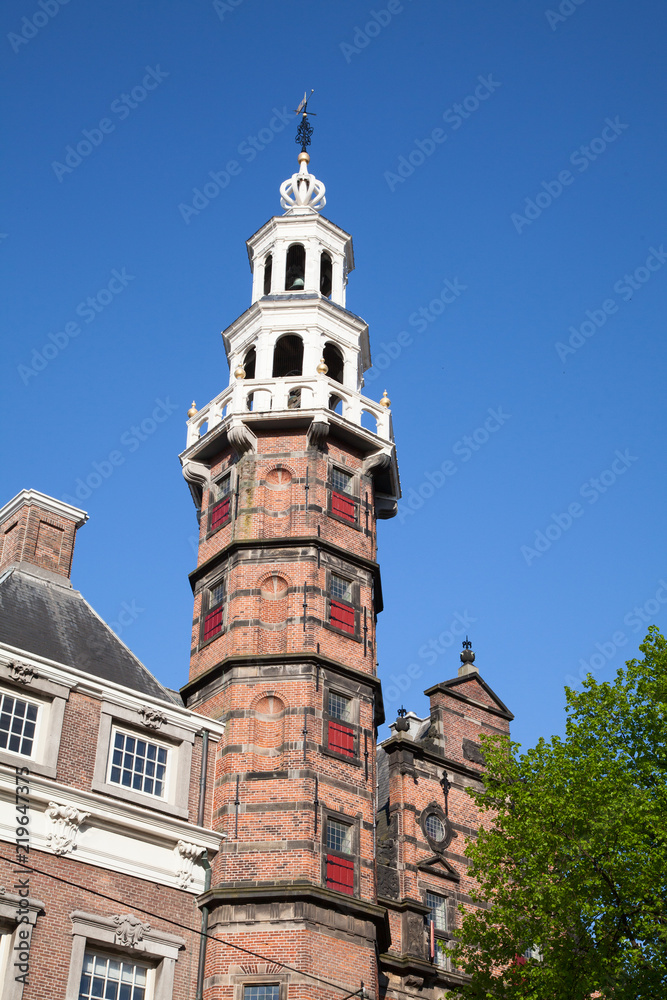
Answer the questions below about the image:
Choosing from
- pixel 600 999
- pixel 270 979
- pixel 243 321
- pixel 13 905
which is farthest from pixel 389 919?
pixel 243 321

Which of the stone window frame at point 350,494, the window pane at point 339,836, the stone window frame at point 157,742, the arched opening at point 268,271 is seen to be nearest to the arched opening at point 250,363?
the arched opening at point 268,271

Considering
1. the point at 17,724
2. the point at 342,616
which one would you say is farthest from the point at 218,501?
the point at 17,724

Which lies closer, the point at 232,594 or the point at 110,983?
the point at 110,983

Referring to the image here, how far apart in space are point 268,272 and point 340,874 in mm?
22775

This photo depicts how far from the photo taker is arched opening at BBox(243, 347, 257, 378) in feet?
131

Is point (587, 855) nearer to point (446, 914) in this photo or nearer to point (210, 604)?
point (446, 914)

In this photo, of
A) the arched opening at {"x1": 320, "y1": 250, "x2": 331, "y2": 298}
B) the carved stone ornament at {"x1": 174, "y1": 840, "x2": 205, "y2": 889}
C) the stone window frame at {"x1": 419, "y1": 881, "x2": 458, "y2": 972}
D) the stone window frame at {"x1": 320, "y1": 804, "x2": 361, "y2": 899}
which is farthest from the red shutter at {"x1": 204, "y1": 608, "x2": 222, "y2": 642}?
the arched opening at {"x1": 320, "y1": 250, "x2": 331, "y2": 298}

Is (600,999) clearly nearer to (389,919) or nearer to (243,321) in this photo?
(389,919)

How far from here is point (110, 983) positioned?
81.3ft

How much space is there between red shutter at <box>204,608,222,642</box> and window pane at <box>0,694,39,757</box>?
732 centimetres

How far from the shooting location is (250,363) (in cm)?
4044

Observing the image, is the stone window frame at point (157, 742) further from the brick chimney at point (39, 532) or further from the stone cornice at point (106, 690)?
the brick chimney at point (39, 532)

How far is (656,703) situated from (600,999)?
262 inches

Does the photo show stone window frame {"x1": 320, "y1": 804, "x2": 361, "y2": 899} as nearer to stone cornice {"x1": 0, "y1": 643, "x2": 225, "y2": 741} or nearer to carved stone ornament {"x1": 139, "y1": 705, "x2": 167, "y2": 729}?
stone cornice {"x1": 0, "y1": 643, "x2": 225, "y2": 741}
